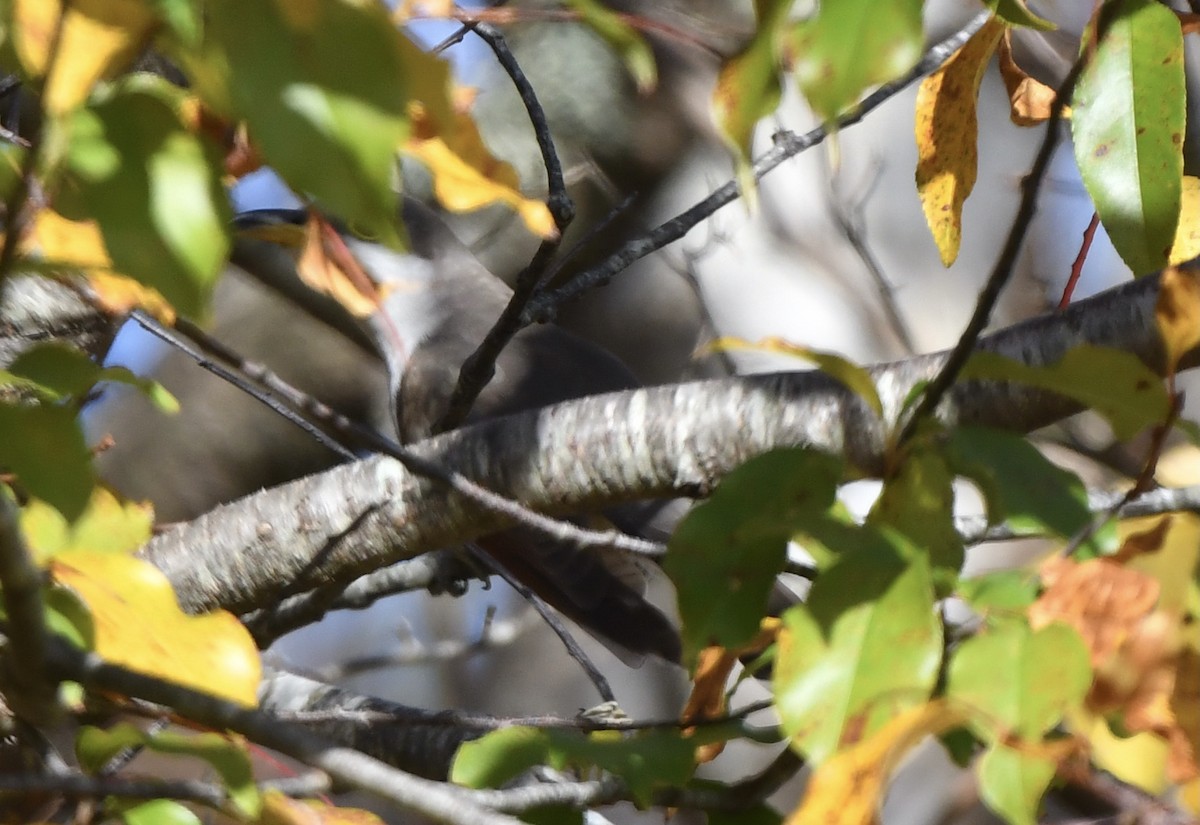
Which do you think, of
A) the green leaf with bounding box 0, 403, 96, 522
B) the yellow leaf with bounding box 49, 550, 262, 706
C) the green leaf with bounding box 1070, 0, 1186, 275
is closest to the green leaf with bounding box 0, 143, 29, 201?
the green leaf with bounding box 0, 403, 96, 522

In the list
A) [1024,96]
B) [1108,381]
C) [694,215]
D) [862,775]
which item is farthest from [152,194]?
[694,215]

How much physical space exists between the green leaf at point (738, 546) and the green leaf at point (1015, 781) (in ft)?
0.63

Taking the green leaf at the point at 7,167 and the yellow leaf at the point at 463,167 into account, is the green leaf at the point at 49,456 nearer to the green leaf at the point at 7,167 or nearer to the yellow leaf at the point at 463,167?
the green leaf at the point at 7,167

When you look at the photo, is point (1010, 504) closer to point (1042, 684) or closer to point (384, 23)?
point (1042, 684)

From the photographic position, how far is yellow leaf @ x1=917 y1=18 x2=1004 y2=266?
1.16 meters

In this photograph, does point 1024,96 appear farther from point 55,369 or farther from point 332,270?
point 55,369

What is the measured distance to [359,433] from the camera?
1.08 metres

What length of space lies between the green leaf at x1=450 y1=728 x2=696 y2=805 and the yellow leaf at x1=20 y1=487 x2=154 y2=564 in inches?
16.2

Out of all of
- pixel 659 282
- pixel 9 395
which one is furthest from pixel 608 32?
pixel 659 282

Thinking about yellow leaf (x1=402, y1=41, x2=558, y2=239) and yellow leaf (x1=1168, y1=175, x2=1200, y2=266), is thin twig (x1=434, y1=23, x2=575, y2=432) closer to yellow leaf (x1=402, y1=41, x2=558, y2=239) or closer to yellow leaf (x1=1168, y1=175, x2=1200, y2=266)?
yellow leaf (x1=402, y1=41, x2=558, y2=239)

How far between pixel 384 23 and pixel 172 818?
582 millimetres

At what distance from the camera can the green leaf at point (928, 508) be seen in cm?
81

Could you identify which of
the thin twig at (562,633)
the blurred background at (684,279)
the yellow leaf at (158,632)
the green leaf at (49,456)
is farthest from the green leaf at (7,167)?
the blurred background at (684,279)

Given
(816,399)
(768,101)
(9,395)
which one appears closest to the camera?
(768,101)
